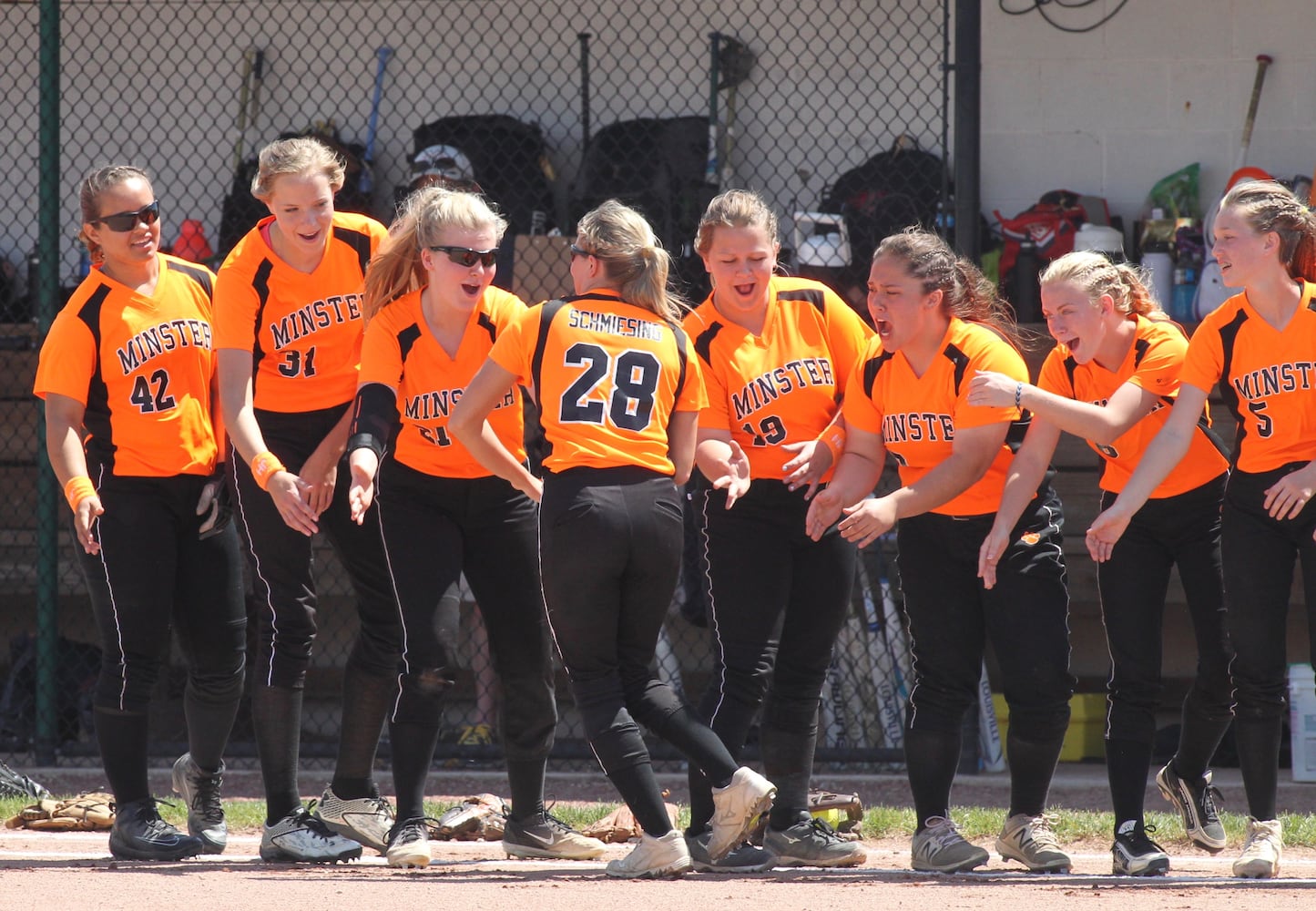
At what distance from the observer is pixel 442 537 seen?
13.7ft

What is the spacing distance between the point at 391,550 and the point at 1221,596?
86.9 inches

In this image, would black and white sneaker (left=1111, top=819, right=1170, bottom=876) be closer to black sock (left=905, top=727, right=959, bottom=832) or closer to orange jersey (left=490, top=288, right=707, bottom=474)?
black sock (left=905, top=727, right=959, bottom=832)

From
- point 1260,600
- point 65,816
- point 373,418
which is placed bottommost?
point 65,816

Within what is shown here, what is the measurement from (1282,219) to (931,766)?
1664 mm

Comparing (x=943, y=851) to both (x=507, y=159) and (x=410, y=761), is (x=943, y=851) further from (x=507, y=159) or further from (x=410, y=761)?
(x=507, y=159)

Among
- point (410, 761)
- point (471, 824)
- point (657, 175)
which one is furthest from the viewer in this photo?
→ point (657, 175)

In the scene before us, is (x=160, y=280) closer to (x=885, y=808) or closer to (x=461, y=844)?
(x=461, y=844)

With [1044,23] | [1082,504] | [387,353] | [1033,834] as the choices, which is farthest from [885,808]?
[1044,23]

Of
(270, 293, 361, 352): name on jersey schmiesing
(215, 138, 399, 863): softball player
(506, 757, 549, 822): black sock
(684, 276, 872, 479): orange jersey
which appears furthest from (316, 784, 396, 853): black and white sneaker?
(684, 276, 872, 479): orange jersey

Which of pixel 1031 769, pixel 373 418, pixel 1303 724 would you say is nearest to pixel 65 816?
pixel 373 418

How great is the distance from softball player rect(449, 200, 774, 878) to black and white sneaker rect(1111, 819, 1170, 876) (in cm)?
99

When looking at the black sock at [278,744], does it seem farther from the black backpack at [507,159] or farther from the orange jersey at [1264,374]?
the black backpack at [507,159]

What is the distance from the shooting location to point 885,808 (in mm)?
5371

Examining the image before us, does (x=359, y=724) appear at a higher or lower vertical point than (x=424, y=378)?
lower
